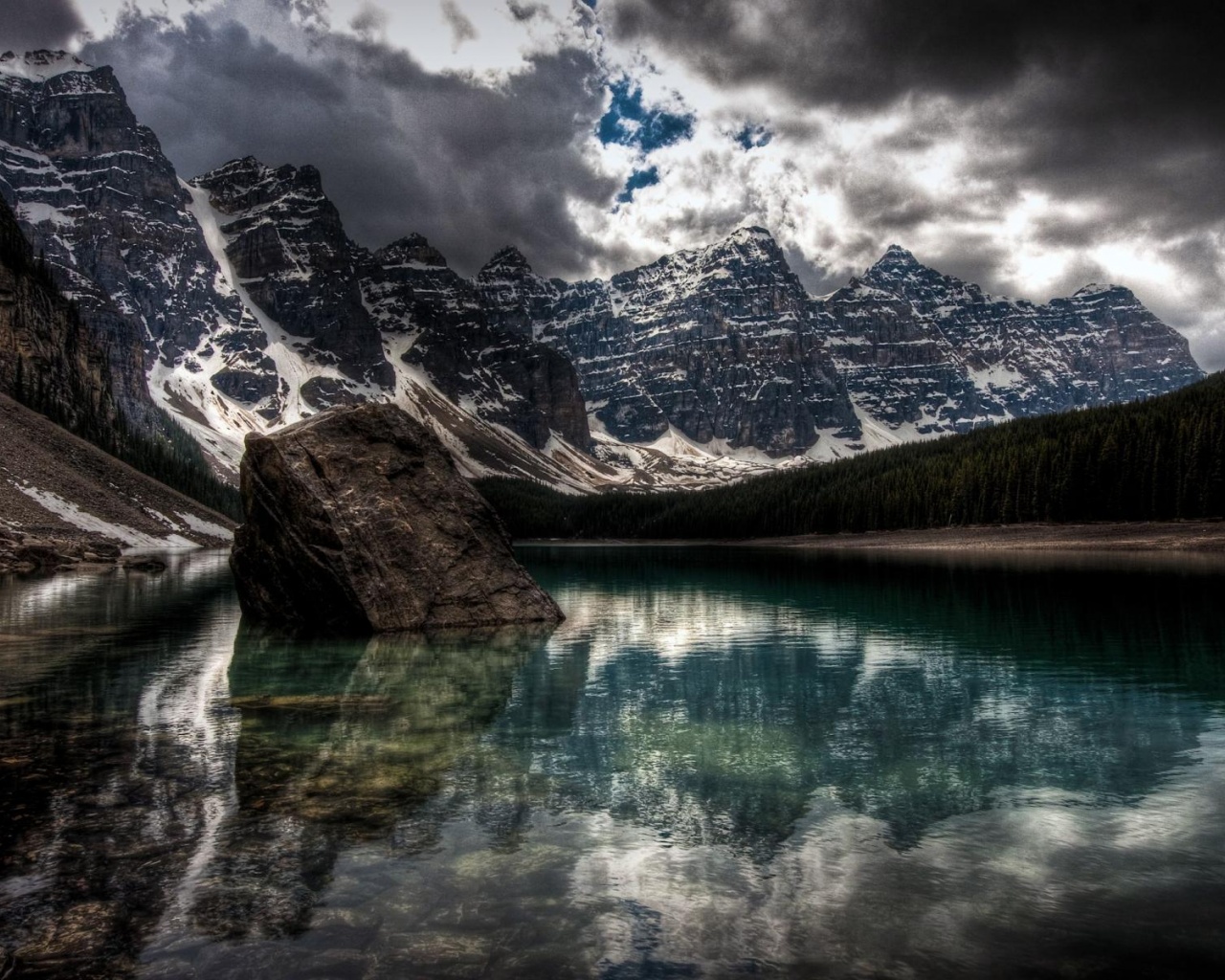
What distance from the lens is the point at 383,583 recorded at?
28.5 m

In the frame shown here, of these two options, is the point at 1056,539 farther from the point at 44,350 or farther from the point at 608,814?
the point at 44,350

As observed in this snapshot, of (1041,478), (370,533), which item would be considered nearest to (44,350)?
(370,533)

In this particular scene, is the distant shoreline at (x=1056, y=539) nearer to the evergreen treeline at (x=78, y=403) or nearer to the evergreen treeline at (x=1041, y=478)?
the evergreen treeline at (x=1041, y=478)

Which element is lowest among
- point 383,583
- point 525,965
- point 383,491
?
point 525,965

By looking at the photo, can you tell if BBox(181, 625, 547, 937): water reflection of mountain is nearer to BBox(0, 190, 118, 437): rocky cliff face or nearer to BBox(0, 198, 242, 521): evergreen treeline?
BBox(0, 190, 118, 437): rocky cliff face

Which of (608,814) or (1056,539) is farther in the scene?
(1056,539)

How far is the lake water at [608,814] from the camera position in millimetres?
7078

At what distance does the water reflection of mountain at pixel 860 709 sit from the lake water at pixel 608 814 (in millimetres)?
91

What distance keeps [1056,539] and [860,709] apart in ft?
289

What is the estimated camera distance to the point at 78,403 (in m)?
132

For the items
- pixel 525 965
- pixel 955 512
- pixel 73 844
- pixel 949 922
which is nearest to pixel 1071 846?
pixel 949 922

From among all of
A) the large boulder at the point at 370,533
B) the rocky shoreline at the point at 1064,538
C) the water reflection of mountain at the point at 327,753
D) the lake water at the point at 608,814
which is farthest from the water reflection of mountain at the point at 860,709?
the rocky shoreline at the point at 1064,538

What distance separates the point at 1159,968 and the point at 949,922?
1.54 m

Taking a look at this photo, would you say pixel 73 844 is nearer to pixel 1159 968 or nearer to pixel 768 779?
pixel 768 779
